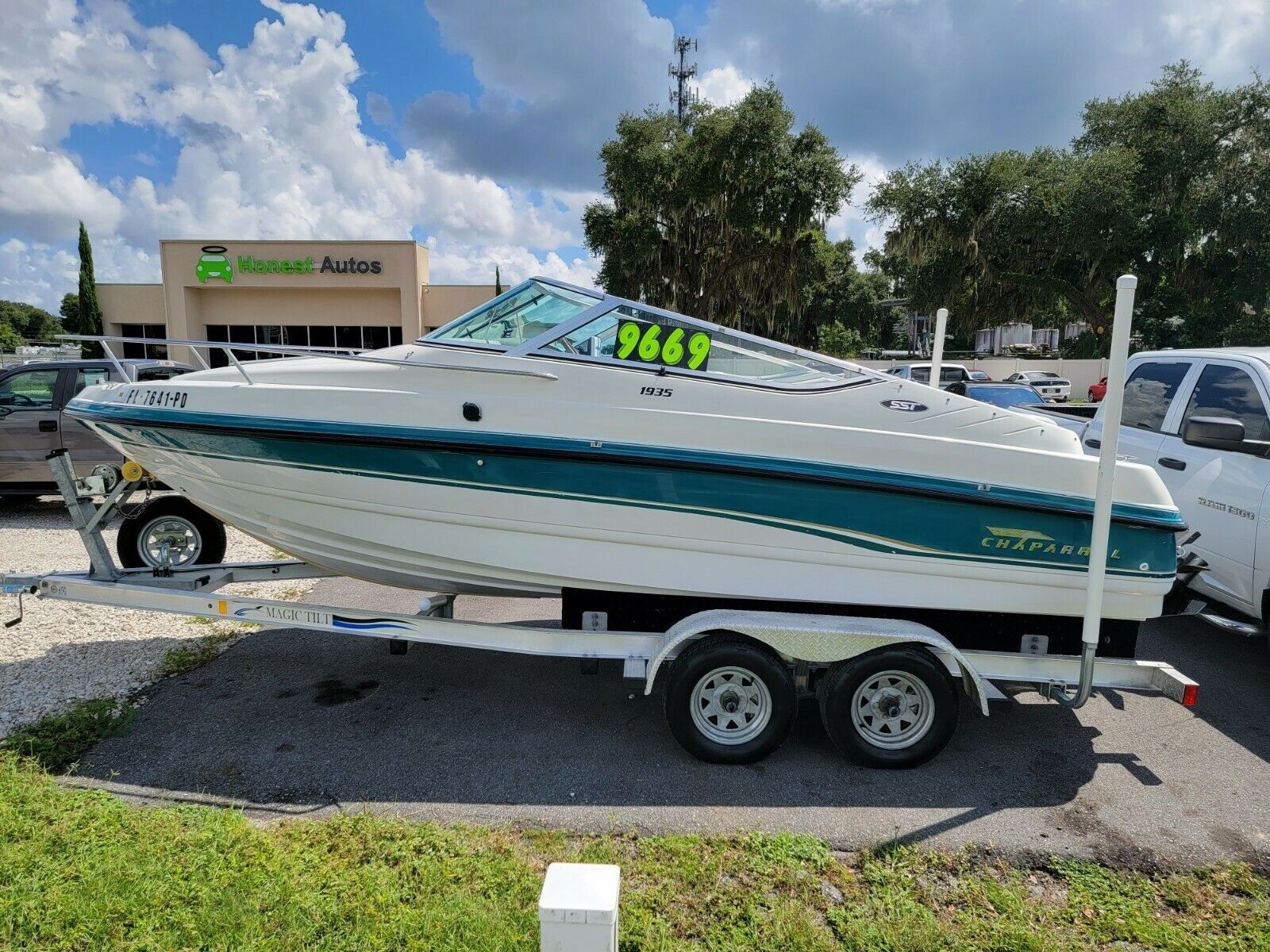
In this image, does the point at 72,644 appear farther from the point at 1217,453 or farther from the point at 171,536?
the point at 1217,453

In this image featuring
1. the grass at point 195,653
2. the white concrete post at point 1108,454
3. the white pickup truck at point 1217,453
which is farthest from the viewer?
the grass at point 195,653

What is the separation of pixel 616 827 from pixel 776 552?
1.48m

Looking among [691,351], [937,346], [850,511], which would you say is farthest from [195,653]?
[937,346]

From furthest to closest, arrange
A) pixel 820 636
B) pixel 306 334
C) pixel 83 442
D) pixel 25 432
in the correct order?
pixel 306 334
pixel 83 442
pixel 25 432
pixel 820 636

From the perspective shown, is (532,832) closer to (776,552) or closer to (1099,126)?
(776,552)

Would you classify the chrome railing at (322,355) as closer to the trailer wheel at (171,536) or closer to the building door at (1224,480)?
the trailer wheel at (171,536)

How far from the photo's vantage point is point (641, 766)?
12.5 feet

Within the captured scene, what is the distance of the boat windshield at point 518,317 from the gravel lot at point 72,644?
9.47 feet

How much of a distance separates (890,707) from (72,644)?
5.22 metres

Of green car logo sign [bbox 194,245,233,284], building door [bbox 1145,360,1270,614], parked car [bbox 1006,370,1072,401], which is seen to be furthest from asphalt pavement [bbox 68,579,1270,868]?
green car logo sign [bbox 194,245,233,284]

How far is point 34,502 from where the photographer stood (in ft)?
30.7

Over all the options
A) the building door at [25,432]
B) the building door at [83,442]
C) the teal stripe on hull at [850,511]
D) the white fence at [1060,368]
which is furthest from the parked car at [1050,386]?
the building door at [25,432]

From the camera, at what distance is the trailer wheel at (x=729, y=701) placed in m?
3.70

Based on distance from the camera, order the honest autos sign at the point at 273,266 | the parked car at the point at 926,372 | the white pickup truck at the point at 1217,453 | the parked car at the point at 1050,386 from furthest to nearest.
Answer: the honest autos sign at the point at 273,266 → the parked car at the point at 1050,386 → the parked car at the point at 926,372 → the white pickup truck at the point at 1217,453
